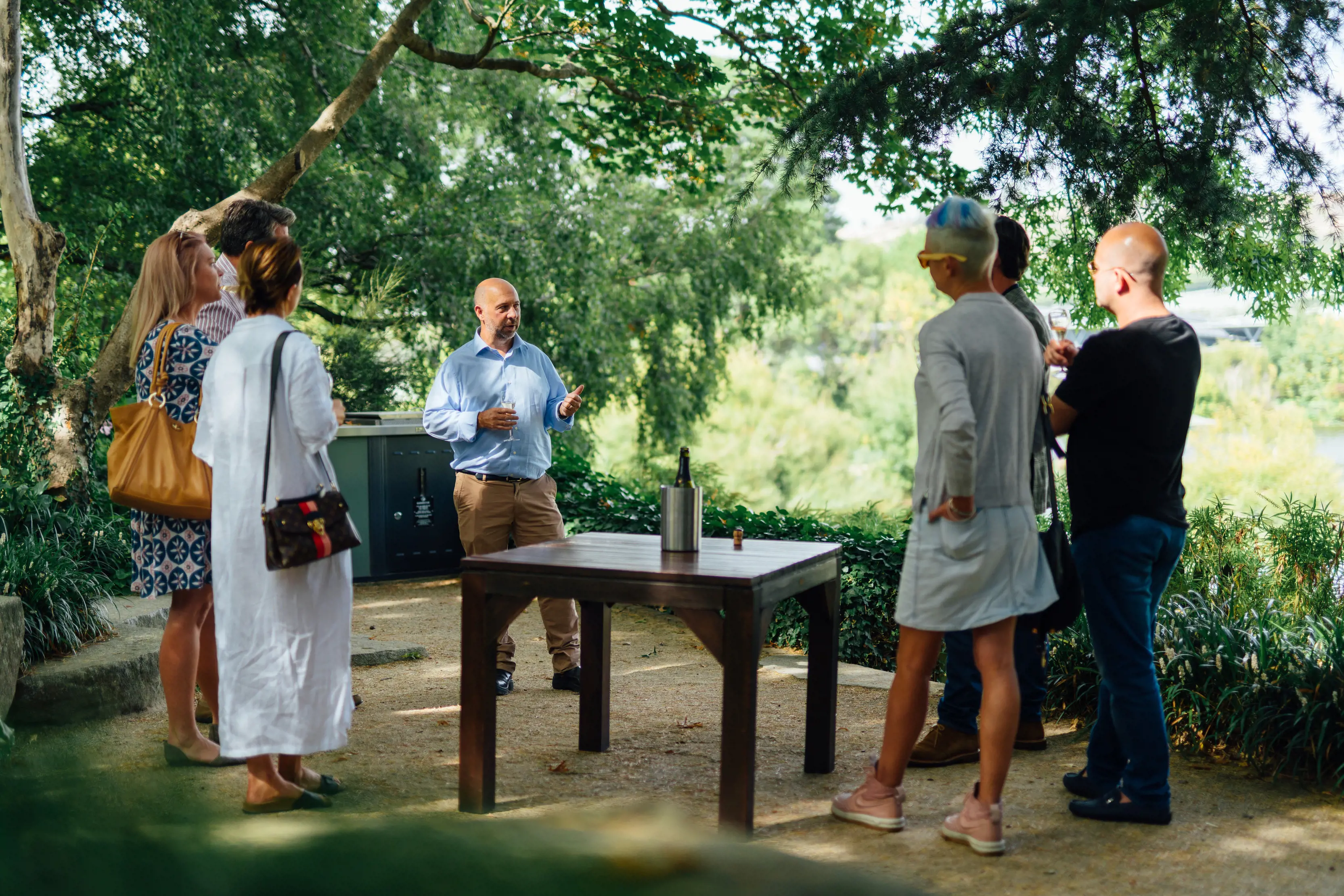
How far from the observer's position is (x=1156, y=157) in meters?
5.27

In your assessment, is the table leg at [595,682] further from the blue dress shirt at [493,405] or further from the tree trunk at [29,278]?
the tree trunk at [29,278]

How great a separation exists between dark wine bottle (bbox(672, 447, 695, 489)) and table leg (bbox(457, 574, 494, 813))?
28.9 inches

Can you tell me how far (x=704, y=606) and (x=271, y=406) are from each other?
53.4 inches

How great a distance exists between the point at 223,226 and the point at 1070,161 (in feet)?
12.0

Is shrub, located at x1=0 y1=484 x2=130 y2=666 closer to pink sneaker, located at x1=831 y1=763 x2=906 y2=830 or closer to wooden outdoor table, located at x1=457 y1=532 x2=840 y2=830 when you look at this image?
wooden outdoor table, located at x1=457 y1=532 x2=840 y2=830

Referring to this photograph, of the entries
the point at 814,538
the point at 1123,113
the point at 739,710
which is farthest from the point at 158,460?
the point at 1123,113

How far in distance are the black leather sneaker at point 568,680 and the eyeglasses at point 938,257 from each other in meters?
2.83

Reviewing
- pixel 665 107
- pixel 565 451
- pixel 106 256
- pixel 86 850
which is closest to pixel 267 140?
pixel 106 256

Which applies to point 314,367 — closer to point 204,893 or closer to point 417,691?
point 204,893

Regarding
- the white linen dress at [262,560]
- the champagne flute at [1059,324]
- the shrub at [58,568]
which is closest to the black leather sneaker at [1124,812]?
the champagne flute at [1059,324]

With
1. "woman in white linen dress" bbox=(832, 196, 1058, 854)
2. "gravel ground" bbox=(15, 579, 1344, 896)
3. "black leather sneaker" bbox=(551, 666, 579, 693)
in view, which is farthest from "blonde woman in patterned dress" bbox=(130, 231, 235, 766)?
"woman in white linen dress" bbox=(832, 196, 1058, 854)

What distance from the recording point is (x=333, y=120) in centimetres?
855

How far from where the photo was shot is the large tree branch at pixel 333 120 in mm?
8211

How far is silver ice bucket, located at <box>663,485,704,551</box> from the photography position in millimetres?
3814
